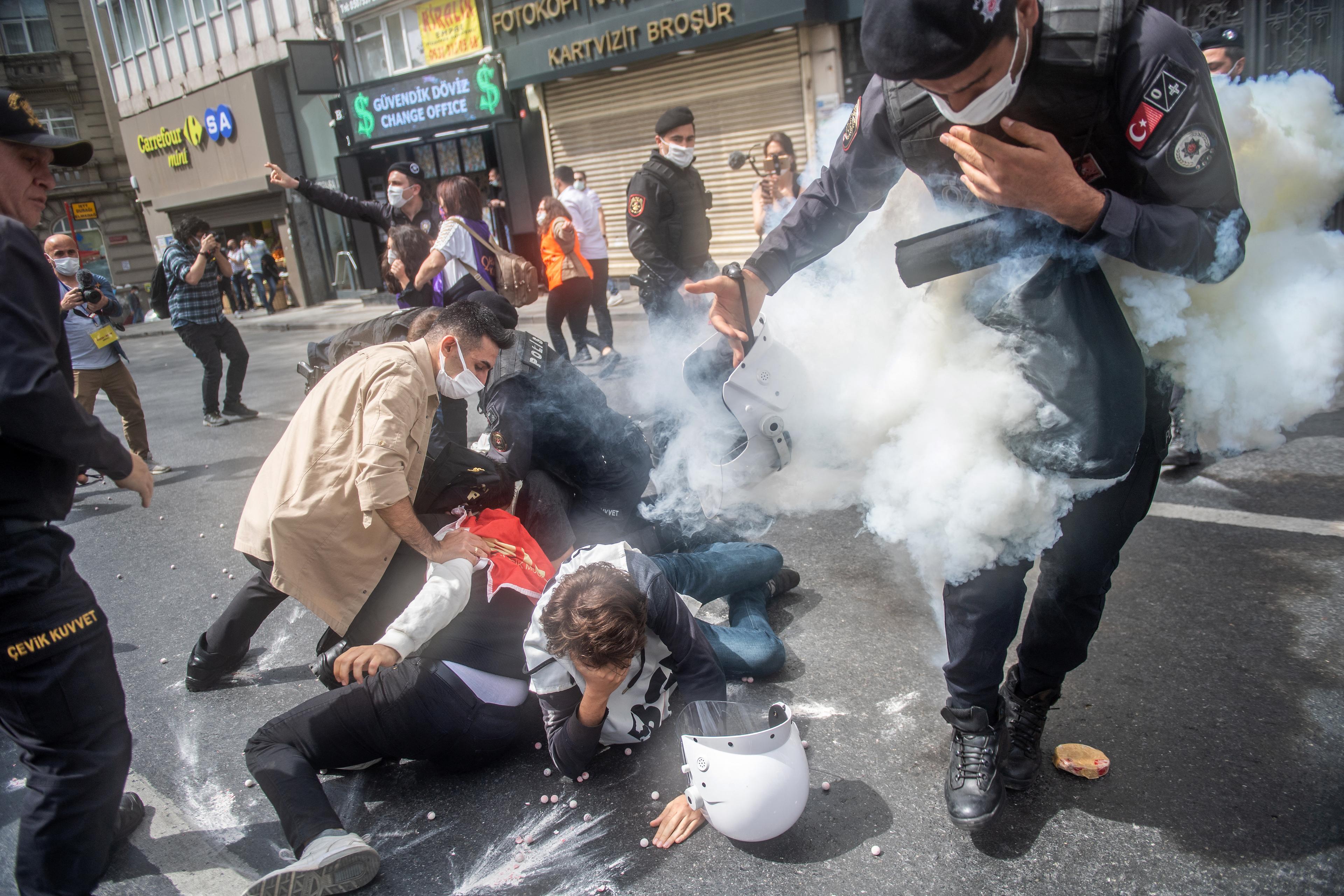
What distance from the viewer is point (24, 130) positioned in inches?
80.7

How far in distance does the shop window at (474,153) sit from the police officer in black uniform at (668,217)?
10536 millimetres

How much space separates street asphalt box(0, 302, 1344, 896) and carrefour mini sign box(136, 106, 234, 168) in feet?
65.7

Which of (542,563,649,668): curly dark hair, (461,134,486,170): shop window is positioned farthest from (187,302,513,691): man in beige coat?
(461,134,486,170): shop window

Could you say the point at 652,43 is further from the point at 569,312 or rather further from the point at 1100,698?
the point at 1100,698

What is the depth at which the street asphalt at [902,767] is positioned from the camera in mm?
2016

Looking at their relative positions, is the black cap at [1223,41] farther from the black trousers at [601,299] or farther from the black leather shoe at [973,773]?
the black trousers at [601,299]

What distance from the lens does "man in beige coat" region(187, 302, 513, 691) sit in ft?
9.01

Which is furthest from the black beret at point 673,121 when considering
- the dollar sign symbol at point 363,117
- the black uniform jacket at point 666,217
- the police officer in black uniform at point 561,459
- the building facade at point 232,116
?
the building facade at point 232,116

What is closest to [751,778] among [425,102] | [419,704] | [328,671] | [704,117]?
[419,704]

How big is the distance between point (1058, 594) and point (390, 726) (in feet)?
5.79

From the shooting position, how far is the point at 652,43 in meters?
11.7

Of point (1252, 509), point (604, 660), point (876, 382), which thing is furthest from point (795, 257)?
point (1252, 509)

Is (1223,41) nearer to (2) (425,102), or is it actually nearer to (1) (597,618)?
(1) (597,618)

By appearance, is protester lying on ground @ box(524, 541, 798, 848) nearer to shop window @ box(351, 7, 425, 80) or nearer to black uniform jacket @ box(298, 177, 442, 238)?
black uniform jacket @ box(298, 177, 442, 238)
